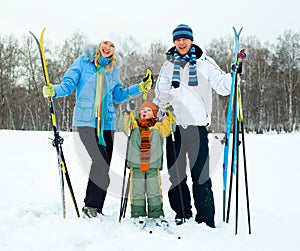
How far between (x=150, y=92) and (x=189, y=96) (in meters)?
0.70

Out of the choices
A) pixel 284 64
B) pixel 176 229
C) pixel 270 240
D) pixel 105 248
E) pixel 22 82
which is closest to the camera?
pixel 105 248

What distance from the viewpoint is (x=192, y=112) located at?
315cm

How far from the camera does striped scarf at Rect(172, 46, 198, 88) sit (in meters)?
3.12

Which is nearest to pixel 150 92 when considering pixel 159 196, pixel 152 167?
pixel 152 167

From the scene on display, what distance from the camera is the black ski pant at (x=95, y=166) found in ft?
10.9

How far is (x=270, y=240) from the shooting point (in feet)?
9.04

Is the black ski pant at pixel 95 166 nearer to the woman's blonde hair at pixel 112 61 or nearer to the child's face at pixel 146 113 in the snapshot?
the child's face at pixel 146 113

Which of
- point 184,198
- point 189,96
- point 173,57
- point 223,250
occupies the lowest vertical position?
point 223,250

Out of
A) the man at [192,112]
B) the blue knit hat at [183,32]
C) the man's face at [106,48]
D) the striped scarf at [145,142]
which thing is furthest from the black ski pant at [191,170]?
the man's face at [106,48]

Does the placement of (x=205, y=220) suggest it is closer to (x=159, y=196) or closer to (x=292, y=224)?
(x=159, y=196)

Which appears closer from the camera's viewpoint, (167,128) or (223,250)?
(223,250)

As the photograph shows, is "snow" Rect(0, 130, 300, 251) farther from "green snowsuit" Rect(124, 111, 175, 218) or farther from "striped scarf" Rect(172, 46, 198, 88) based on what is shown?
"striped scarf" Rect(172, 46, 198, 88)

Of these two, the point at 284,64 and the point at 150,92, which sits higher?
the point at 284,64

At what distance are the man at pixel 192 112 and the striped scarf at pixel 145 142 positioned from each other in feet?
0.80
